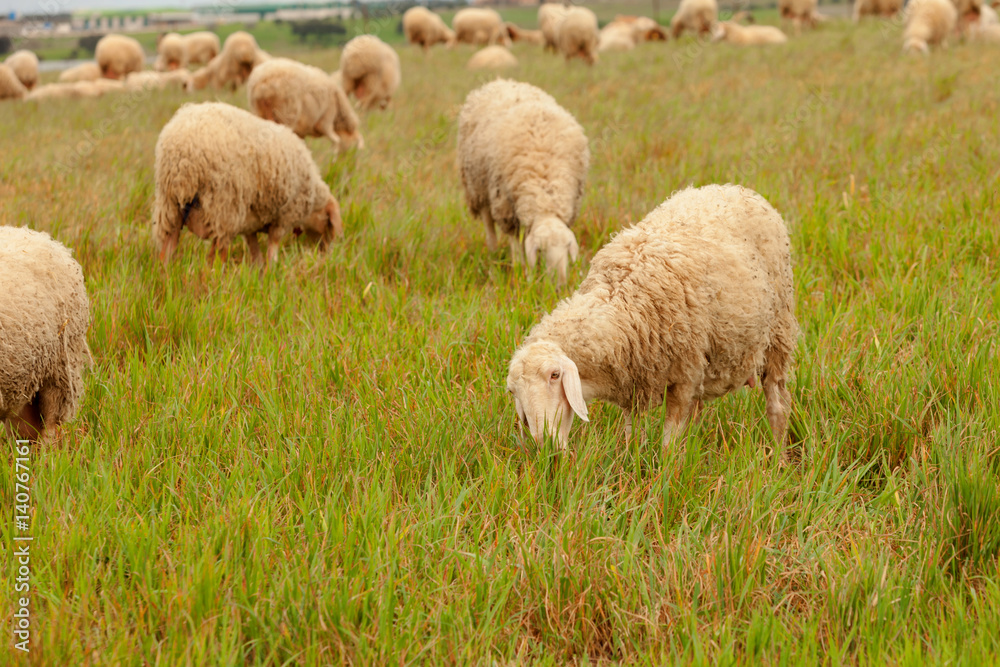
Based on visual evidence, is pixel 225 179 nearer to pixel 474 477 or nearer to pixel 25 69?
pixel 474 477

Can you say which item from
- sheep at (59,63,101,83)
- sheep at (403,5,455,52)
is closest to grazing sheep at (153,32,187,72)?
sheep at (59,63,101,83)

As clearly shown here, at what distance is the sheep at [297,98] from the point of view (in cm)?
814

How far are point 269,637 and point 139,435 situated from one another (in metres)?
1.26

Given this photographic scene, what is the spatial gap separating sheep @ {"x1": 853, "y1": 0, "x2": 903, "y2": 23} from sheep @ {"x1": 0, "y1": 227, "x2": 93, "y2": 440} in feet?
76.6

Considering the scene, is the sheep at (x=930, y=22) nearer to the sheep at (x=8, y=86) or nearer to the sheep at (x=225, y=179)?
the sheep at (x=225, y=179)

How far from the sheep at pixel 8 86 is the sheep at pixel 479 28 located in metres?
13.9

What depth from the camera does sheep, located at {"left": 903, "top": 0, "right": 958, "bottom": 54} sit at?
1432 cm

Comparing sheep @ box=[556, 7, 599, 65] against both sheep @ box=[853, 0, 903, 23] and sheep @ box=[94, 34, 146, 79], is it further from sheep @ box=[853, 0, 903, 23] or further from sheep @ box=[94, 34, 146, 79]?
sheep @ box=[94, 34, 146, 79]

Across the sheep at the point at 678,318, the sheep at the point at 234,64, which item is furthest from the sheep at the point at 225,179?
the sheep at the point at 234,64

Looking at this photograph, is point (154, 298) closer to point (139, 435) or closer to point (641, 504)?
point (139, 435)

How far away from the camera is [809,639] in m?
1.81

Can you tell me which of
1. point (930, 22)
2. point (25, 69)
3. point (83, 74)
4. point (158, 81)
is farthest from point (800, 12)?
point (25, 69)

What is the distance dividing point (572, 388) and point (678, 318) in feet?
1.88

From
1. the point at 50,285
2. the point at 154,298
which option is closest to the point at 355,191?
the point at 154,298
